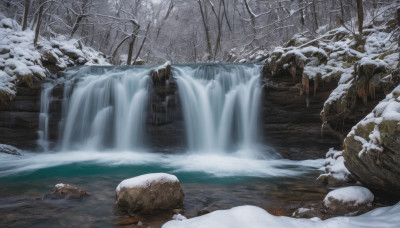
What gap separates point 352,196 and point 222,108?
6.09 m

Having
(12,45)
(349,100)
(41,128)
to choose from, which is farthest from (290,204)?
(12,45)

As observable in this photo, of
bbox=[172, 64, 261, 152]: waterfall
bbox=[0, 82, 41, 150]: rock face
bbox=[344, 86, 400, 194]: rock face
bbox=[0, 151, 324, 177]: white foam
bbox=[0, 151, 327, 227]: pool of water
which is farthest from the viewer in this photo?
bbox=[0, 82, 41, 150]: rock face

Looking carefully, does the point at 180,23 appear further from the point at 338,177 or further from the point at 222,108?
the point at 338,177

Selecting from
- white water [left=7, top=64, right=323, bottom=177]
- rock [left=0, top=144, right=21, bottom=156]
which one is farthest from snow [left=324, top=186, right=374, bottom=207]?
rock [left=0, top=144, right=21, bottom=156]

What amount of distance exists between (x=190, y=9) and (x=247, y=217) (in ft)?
85.1

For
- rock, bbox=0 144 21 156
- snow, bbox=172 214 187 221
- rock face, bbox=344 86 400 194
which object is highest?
rock face, bbox=344 86 400 194

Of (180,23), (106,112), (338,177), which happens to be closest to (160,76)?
(106,112)

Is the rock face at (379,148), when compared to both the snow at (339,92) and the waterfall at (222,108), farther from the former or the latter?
the waterfall at (222,108)

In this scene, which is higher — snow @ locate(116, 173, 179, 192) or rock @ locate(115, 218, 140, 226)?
snow @ locate(116, 173, 179, 192)

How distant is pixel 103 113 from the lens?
32.2 ft

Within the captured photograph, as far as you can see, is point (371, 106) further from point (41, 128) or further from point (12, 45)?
point (12, 45)

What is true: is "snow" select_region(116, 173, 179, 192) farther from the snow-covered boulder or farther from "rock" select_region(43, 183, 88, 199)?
the snow-covered boulder

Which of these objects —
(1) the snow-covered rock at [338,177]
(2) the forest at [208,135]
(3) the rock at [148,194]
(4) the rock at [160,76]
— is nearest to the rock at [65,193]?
(2) the forest at [208,135]

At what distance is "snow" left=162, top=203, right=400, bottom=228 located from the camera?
9.04 ft
